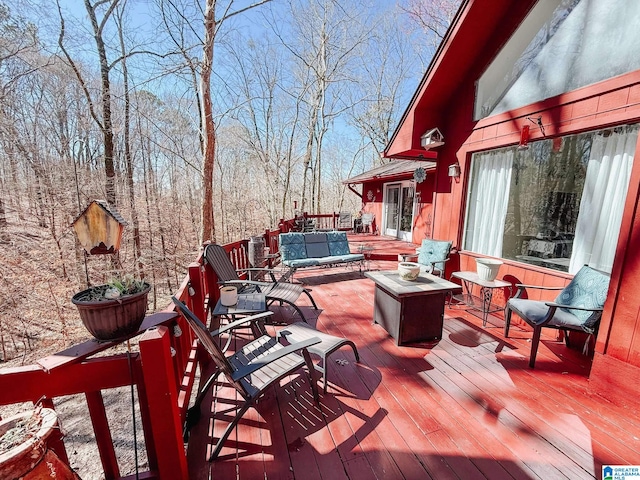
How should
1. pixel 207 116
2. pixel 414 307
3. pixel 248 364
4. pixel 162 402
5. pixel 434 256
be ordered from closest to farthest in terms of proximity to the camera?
pixel 162 402 < pixel 248 364 < pixel 414 307 < pixel 434 256 < pixel 207 116

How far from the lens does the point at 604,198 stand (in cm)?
272

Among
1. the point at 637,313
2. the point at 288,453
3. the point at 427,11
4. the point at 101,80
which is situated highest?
the point at 427,11

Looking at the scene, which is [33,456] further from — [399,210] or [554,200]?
[399,210]

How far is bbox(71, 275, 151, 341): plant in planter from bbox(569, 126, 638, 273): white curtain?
3.99 metres

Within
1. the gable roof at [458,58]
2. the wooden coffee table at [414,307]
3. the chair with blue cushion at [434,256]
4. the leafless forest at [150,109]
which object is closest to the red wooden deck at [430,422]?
the wooden coffee table at [414,307]

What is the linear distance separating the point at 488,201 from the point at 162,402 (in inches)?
170

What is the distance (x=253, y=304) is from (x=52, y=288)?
21.4 ft

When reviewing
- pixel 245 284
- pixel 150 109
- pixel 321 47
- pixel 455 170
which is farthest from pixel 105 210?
pixel 321 47

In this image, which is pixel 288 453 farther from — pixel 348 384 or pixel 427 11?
pixel 427 11

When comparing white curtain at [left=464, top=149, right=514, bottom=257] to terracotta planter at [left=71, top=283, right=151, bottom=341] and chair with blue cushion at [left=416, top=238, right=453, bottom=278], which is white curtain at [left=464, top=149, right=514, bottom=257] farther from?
terracotta planter at [left=71, top=283, right=151, bottom=341]

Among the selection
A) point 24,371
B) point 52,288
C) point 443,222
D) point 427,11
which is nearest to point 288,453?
point 24,371

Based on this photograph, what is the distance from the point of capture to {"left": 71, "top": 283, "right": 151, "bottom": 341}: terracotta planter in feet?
4.28

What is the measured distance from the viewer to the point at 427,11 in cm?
1088

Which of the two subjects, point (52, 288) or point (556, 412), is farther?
point (52, 288)
